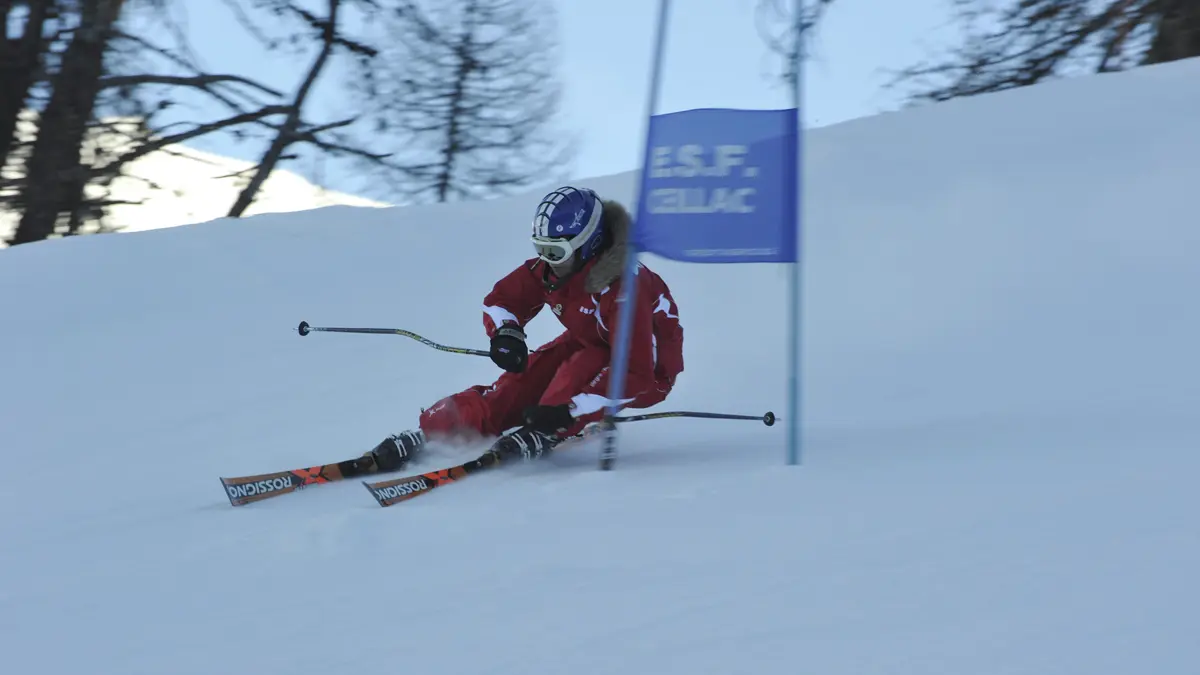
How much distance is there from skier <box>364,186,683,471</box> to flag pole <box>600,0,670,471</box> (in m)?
0.15

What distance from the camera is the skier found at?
4324 millimetres

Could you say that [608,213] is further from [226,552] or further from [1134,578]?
[1134,578]

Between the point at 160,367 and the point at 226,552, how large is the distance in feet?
11.8

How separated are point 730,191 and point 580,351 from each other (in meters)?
1.06

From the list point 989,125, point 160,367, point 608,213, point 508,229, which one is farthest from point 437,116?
point 608,213

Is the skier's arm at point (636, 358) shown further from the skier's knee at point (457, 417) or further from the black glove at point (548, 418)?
the skier's knee at point (457, 417)

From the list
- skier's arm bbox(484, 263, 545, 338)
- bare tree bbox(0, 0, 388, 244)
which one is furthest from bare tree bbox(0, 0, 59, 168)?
skier's arm bbox(484, 263, 545, 338)

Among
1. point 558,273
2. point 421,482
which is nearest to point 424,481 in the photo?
point 421,482

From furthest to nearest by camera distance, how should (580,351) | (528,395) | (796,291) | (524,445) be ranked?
(528,395) → (580,351) → (524,445) → (796,291)

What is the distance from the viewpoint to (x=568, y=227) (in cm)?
436

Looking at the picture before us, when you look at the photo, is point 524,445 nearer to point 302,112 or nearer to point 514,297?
point 514,297

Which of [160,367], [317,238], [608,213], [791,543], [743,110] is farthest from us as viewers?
[317,238]

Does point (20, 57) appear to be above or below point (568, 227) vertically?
above

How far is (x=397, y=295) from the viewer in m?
7.82
